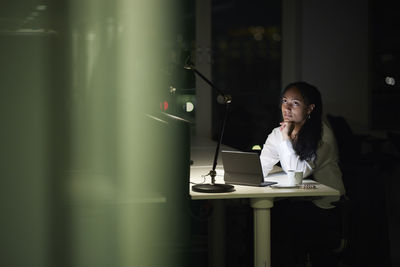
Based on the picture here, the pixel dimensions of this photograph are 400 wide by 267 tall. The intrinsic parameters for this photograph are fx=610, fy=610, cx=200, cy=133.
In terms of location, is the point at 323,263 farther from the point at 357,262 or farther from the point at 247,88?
the point at 247,88

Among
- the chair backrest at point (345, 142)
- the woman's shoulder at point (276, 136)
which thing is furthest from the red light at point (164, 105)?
the chair backrest at point (345, 142)

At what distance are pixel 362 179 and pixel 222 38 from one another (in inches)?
166

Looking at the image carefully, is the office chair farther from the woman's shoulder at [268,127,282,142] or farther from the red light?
the red light

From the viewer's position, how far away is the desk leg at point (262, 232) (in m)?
2.73

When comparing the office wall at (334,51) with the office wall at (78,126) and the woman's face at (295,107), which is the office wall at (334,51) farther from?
the office wall at (78,126)

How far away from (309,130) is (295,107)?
15cm

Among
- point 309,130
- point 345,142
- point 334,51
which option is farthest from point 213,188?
point 334,51

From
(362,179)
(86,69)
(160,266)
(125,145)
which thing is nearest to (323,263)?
(362,179)

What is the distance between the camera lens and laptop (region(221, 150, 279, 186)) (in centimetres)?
288

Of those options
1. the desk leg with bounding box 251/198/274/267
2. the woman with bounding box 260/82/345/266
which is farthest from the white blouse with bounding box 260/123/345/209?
the desk leg with bounding box 251/198/274/267

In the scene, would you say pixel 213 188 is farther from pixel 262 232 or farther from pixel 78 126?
pixel 78 126

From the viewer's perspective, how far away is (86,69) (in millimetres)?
1797

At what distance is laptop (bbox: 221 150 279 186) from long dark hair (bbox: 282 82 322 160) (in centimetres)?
29

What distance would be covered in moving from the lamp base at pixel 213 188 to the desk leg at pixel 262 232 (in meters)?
0.13
